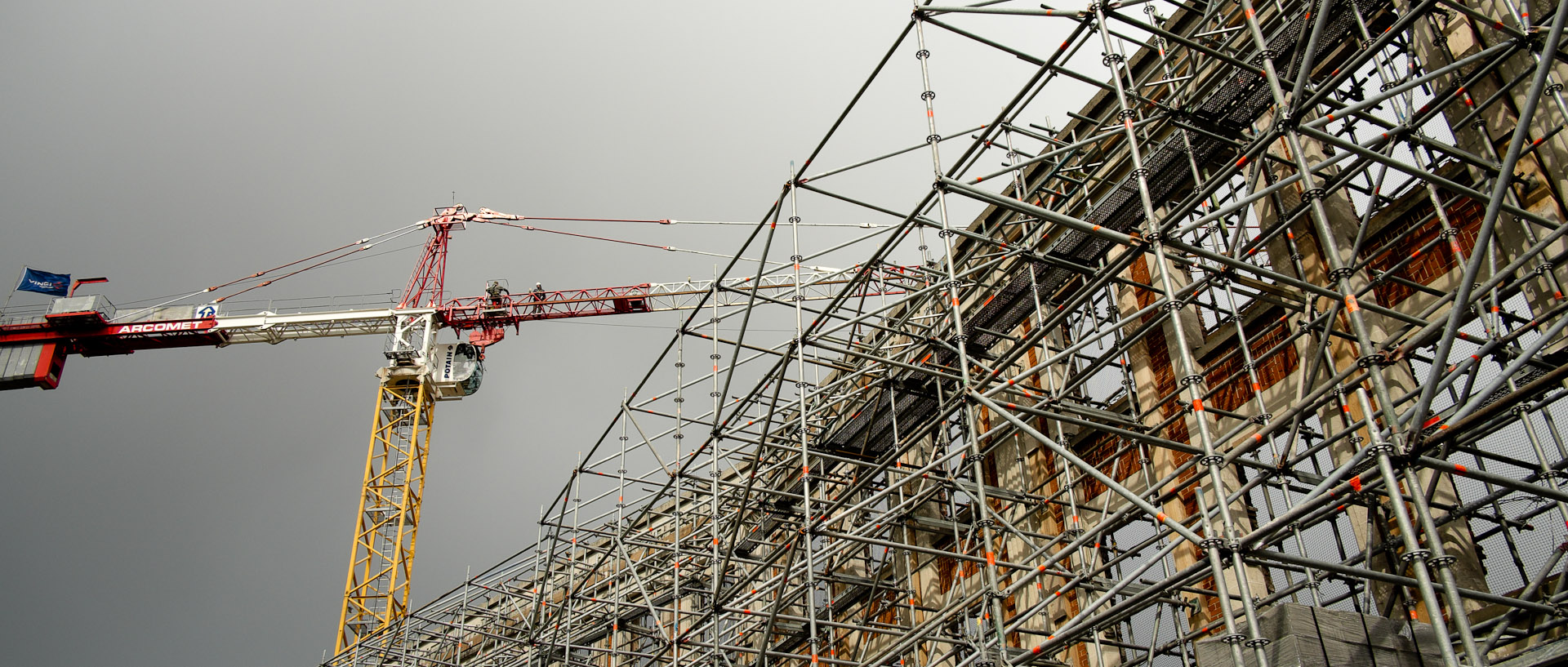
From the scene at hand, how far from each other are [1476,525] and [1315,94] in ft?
16.3

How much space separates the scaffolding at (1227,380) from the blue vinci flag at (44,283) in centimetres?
4071

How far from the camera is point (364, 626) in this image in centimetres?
4703

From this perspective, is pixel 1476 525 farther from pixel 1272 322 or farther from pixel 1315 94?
pixel 1315 94

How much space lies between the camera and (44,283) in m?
52.2

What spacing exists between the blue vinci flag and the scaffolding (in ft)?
134

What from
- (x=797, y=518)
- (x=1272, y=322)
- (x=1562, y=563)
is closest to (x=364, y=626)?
(x=797, y=518)

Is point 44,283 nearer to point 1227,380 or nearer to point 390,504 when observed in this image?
point 390,504

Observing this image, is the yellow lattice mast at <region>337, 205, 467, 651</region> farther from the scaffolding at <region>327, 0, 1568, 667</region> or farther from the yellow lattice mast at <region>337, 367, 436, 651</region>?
the scaffolding at <region>327, 0, 1568, 667</region>

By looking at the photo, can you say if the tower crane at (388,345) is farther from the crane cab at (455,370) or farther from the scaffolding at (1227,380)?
the scaffolding at (1227,380)

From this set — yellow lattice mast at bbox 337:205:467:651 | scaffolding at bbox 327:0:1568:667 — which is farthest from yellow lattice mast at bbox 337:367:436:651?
scaffolding at bbox 327:0:1568:667

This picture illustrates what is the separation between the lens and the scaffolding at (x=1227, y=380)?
10.3 metres

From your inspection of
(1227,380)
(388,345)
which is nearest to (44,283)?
(388,345)

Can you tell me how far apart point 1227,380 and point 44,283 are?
2025 inches

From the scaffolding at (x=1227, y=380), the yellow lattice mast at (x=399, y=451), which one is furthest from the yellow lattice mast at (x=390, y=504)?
the scaffolding at (x=1227, y=380)
